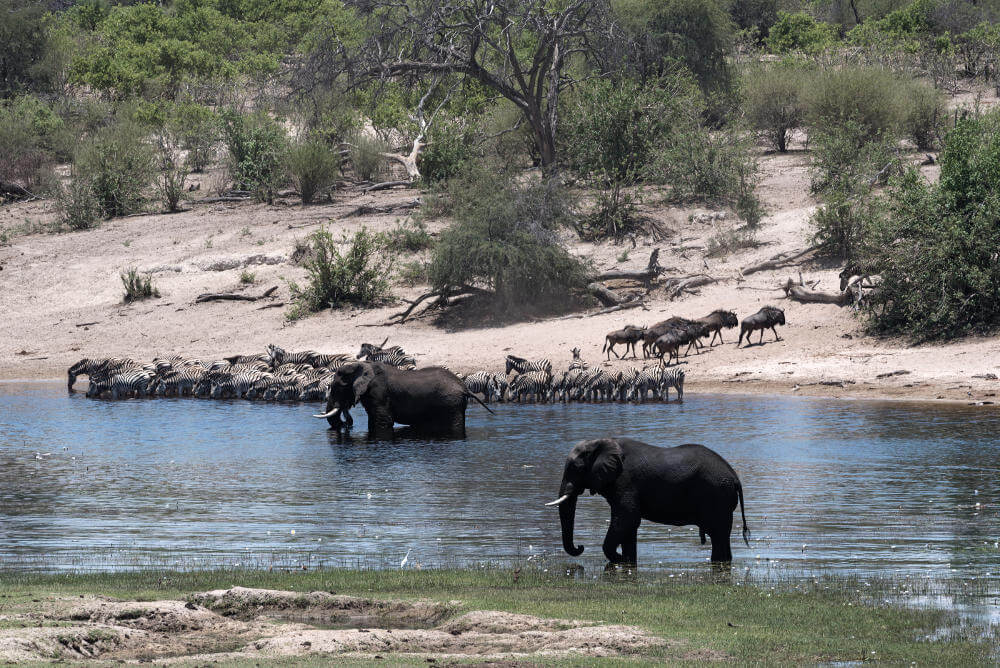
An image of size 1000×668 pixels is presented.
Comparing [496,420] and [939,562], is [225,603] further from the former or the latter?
[496,420]

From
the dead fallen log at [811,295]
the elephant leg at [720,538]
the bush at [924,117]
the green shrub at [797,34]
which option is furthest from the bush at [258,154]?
the elephant leg at [720,538]

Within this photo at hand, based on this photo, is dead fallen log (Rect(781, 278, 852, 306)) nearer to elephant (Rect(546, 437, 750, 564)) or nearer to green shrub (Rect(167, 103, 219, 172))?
elephant (Rect(546, 437, 750, 564))

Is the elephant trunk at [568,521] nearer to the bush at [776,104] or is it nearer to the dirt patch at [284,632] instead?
the dirt patch at [284,632]

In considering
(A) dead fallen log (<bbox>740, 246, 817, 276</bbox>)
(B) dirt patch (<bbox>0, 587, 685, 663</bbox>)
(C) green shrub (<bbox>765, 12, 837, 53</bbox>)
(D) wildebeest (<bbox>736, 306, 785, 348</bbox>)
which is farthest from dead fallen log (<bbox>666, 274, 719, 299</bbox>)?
(C) green shrub (<bbox>765, 12, 837, 53</bbox>)

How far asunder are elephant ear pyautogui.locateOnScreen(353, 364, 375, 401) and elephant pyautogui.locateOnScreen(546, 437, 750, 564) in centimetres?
940

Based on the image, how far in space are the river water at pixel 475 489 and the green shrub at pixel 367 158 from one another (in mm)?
19918

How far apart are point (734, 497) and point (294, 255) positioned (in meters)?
24.5

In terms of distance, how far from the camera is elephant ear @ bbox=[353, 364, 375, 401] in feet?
64.7

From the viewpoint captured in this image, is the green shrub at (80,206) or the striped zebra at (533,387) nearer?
the striped zebra at (533,387)

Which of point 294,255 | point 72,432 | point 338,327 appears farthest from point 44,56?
point 72,432

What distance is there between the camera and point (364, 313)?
99.3 ft

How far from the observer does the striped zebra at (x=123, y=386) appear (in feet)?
85.9

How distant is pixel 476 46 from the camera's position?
114ft

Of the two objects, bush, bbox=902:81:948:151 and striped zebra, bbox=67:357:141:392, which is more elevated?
bush, bbox=902:81:948:151
